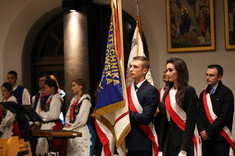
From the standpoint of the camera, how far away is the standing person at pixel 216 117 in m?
4.20

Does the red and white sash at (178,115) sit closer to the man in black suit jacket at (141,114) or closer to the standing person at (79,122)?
the man in black suit jacket at (141,114)

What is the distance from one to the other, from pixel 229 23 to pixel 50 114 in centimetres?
308

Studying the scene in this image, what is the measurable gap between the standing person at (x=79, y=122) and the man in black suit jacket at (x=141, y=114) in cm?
236

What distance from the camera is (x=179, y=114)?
3.36 metres

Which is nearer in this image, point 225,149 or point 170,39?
point 225,149

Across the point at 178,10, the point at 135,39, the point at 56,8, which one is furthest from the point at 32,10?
the point at 135,39

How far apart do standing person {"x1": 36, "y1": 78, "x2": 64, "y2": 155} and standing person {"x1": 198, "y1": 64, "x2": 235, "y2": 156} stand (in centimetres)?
253

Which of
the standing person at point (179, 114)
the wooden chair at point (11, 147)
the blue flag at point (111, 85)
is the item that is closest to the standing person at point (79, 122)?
→ the wooden chair at point (11, 147)

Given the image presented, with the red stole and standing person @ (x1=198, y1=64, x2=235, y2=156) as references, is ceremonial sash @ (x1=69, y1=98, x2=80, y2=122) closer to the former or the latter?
the red stole

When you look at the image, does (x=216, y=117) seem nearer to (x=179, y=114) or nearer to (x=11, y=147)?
(x=179, y=114)

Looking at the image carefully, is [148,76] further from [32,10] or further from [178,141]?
[32,10]

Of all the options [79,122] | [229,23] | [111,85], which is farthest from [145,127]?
[229,23]

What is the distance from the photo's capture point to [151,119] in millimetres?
3424

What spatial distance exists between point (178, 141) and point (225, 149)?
112 cm
